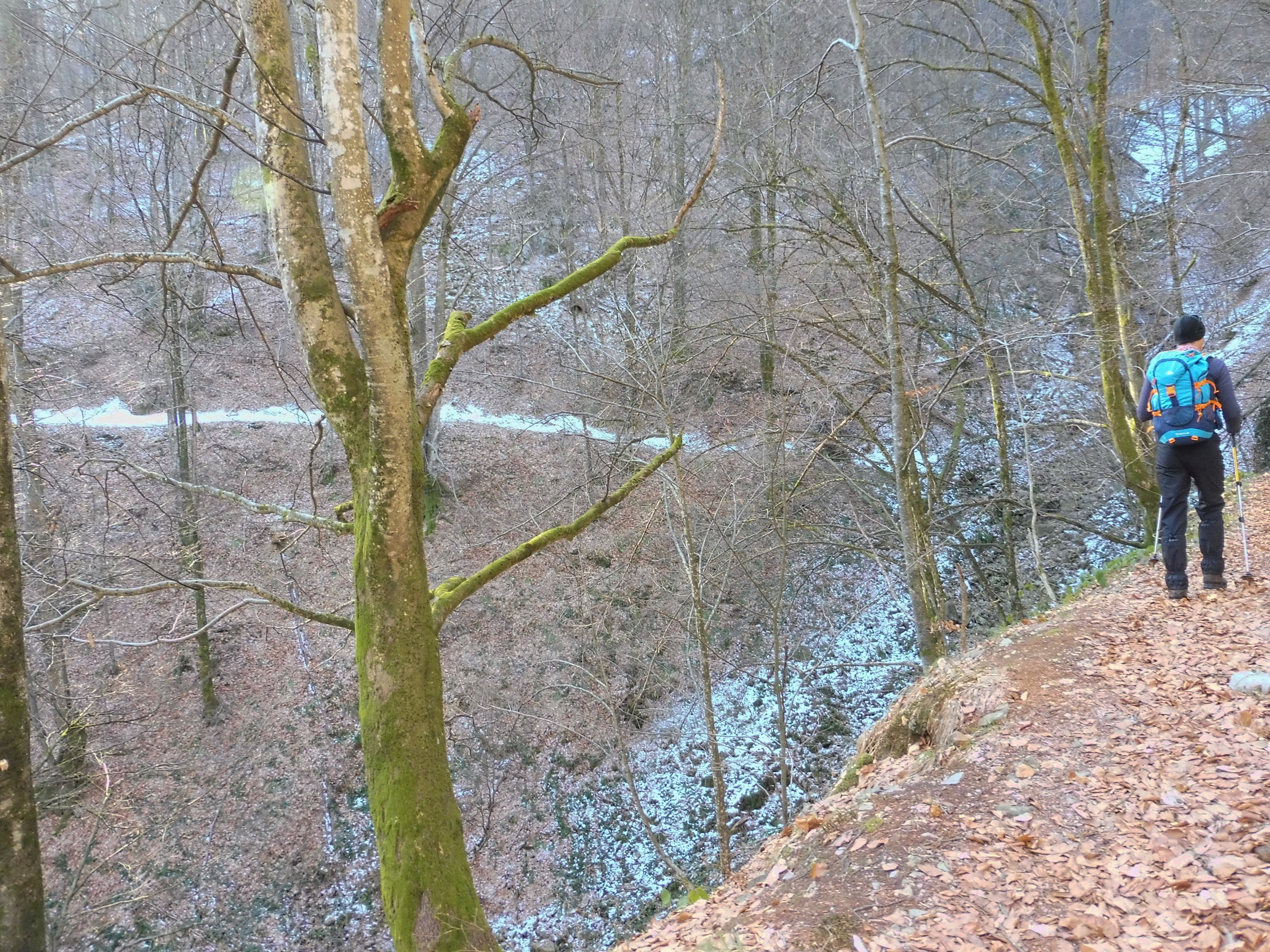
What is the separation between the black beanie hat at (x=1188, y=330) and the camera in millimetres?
5289

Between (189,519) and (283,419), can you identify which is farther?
(283,419)

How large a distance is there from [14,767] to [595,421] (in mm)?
9975

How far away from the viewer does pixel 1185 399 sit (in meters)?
5.30

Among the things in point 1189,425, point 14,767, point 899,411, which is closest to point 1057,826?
point 1189,425

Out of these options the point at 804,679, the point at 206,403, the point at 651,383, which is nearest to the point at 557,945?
the point at 804,679

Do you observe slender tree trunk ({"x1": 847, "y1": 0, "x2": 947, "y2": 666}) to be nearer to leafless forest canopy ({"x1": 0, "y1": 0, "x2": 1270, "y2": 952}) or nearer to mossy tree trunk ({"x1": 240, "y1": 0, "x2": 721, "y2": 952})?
leafless forest canopy ({"x1": 0, "y1": 0, "x2": 1270, "y2": 952})

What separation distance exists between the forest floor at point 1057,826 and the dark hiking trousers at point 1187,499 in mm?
379

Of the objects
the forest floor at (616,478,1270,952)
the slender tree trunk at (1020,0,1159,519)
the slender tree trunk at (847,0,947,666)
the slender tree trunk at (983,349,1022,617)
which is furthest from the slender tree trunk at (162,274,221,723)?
the slender tree trunk at (1020,0,1159,519)

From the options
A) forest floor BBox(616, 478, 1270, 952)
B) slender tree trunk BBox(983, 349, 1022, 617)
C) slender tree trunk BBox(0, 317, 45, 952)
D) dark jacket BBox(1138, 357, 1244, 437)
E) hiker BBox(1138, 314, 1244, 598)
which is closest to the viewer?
forest floor BBox(616, 478, 1270, 952)

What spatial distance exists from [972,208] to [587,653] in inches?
401

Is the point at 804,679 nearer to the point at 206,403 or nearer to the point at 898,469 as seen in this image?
the point at 898,469

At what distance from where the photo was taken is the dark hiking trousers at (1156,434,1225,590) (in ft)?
17.4

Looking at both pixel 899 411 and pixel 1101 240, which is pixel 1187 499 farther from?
pixel 1101 240

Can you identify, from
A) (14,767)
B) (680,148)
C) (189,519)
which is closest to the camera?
(14,767)
